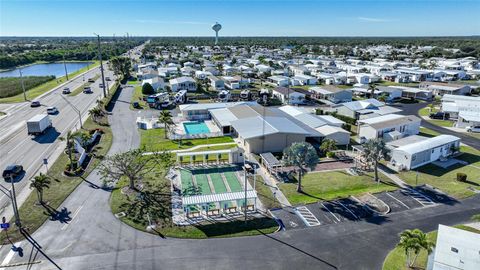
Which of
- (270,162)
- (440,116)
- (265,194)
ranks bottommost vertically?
(265,194)

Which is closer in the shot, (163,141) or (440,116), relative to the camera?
(163,141)

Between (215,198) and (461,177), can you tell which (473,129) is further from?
(215,198)

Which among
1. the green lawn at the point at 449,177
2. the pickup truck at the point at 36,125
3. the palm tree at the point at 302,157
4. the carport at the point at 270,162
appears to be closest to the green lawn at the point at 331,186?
the palm tree at the point at 302,157

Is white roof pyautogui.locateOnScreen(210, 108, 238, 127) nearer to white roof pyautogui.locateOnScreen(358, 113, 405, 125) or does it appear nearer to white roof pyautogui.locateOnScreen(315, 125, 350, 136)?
white roof pyautogui.locateOnScreen(315, 125, 350, 136)

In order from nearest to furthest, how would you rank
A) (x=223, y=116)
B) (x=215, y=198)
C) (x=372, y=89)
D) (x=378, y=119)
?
(x=215, y=198) → (x=378, y=119) → (x=223, y=116) → (x=372, y=89)

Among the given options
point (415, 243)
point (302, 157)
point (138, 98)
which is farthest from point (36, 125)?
point (415, 243)

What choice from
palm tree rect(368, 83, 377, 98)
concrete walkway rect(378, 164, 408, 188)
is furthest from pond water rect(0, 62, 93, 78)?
concrete walkway rect(378, 164, 408, 188)

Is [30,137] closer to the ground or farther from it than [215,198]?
farther from it
